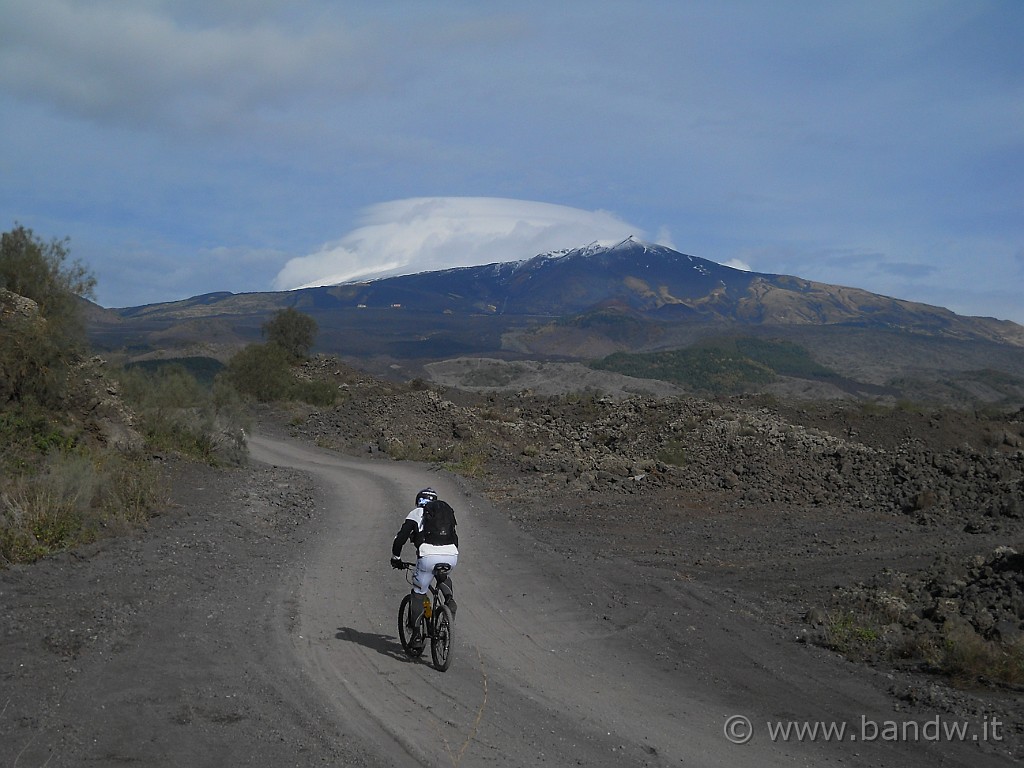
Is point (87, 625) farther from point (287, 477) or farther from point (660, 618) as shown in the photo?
A: point (287, 477)

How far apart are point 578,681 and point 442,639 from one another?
130 centimetres

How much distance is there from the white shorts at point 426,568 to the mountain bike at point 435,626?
0.15ft

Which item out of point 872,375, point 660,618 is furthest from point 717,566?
point 872,375

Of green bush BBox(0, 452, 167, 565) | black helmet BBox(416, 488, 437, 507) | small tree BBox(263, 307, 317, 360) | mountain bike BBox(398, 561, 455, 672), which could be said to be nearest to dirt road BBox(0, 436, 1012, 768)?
mountain bike BBox(398, 561, 455, 672)

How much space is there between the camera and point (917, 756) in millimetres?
5789

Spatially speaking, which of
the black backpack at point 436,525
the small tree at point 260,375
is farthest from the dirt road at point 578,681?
the small tree at point 260,375

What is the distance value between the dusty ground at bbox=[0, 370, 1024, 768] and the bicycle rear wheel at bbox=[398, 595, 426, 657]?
179mm

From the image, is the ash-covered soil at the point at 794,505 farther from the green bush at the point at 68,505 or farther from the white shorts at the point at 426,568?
the green bush at the point at 68,505

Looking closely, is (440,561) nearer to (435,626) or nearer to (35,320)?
(435,626)

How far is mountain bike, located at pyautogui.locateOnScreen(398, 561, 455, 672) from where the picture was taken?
7184 millimetres

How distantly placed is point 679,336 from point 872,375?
172ft
